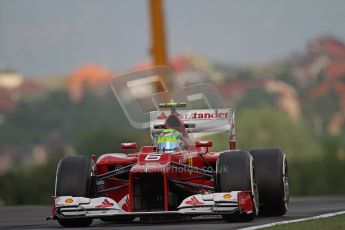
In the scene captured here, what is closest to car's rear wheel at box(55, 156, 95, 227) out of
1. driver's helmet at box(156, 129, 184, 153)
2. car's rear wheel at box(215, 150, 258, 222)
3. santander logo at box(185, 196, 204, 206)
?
driver's helmet at box(156, 129, 184, 153)

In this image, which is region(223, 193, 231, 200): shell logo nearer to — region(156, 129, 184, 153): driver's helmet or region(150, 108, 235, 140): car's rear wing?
region(156, 129, 184, 153): driver's helmet

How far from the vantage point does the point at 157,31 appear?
38.6 m

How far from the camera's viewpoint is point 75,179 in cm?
2117

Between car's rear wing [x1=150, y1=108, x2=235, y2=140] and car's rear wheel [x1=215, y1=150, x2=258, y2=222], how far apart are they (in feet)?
10.5

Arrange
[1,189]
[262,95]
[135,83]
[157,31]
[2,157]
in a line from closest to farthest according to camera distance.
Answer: [135,83] → [157,31] → [1,189] → [2,157] → [262,95]

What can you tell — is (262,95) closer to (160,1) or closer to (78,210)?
(160,1)

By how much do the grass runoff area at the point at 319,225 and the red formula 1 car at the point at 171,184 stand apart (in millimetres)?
1177

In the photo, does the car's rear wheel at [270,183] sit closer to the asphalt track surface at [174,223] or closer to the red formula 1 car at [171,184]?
the red formula 1 car at [171,184]

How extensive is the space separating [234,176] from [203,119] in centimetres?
388

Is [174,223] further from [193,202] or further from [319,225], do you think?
[319,225]

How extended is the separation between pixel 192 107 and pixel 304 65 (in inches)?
2083

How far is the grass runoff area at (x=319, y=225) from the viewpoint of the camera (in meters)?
18.8

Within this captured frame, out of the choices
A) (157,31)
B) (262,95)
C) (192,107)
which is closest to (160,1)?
(157,31)

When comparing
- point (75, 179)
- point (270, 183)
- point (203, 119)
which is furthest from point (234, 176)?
point (203, 119)
